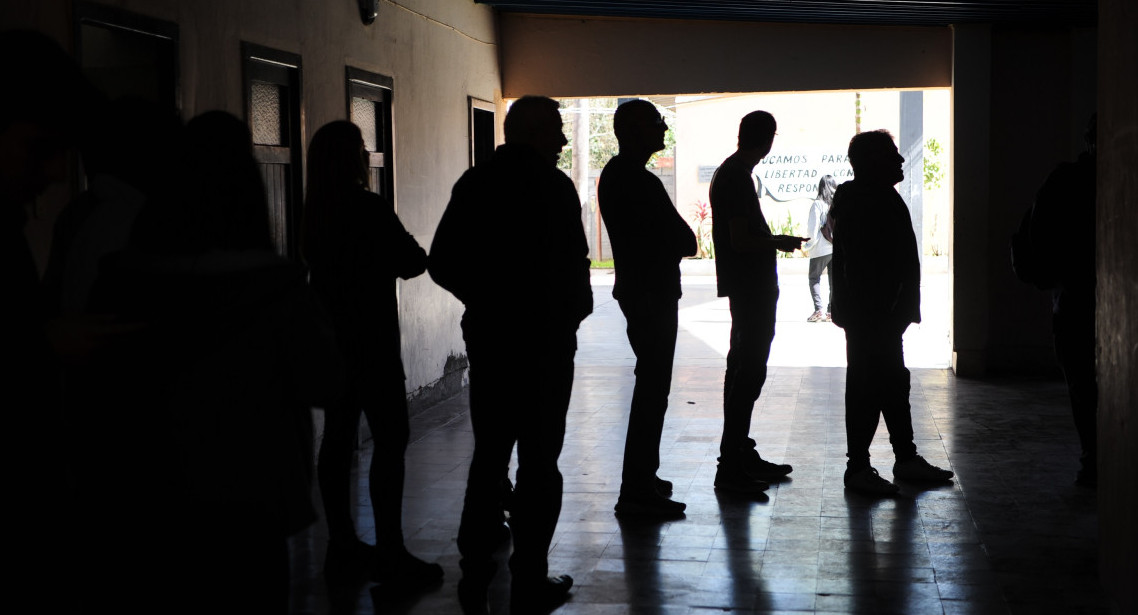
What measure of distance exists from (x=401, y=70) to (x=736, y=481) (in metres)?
4.01

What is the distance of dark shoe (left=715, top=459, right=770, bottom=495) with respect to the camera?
19.4 ft

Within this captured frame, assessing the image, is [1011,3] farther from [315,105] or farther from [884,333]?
[315,105]

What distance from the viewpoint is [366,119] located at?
8.02 m

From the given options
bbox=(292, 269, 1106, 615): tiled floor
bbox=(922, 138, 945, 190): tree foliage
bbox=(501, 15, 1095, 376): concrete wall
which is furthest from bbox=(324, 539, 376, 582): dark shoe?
bbox=(922, 138, 945, 190): tree foliage

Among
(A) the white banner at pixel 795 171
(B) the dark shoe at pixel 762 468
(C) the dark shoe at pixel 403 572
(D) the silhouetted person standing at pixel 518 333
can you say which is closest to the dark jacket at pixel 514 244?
(D) the silhouetted person standing at pixel 518 333

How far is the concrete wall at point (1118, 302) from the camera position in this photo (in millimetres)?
3400

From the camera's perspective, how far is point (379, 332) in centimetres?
432

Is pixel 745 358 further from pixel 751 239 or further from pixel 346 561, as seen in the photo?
pixel 346 561

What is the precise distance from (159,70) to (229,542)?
3.67 metres

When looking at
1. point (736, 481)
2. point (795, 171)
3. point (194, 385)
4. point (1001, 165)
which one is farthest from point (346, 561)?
point (795, 171)

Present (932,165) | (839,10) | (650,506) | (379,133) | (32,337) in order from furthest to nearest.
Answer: (932,165) < (839,10) < (379,133) < (650,506) < (32,337)

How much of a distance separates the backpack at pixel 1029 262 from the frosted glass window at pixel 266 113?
3916mm

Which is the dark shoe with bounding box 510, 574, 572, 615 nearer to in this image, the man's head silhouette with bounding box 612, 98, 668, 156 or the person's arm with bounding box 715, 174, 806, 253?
the man's head silhouette with bounding box 612, 98, 668, 156

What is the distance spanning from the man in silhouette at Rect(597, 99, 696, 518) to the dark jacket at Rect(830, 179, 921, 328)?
821 mm
